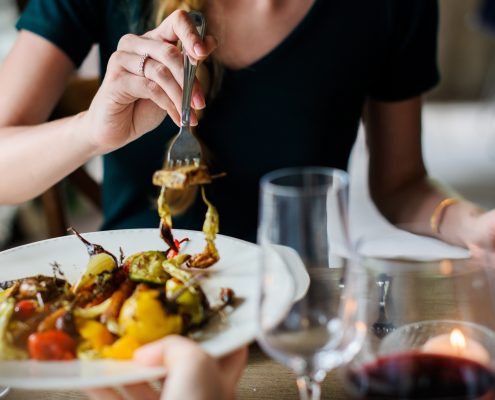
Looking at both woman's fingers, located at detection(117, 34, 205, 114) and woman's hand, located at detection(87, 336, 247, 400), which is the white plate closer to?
woman's hand, located at detection(87, 336, 247, 400)

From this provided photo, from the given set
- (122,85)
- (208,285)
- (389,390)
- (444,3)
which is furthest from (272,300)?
(444,3)

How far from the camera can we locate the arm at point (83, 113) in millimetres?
925

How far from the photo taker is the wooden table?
79cm

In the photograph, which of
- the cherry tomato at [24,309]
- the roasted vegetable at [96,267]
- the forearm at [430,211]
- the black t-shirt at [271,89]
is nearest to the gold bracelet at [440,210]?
the forearm at [430,211]

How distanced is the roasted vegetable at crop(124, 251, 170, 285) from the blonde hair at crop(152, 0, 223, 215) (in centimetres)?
44

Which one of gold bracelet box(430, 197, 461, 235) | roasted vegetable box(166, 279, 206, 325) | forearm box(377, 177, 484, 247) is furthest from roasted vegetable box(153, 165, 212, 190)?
gold bracelet box(430, 197, 461, 235)

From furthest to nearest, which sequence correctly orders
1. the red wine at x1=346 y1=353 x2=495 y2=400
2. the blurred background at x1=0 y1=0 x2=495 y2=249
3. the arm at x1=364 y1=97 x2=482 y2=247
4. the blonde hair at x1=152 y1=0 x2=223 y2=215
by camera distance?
1. the blurred background at x1=0 y1=0 x2=495 y2=249
2. the arm at x1=364 y1=97 x2=482 y2=247
3. the blonde hair at x1=152 y1=0 x2=223 y2=215
4. the red wine at x1=346 y1=353 x2=495 y2=400

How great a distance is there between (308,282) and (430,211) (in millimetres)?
768

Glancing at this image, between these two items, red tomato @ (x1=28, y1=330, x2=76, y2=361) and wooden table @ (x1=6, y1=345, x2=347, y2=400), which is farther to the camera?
wooden table @ (x1=6, y1=345, x2=347, y2=400)

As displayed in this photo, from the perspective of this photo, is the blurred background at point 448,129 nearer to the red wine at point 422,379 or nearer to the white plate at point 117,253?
the white plate at point 117,253

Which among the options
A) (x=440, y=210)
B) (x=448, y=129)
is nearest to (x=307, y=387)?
(x=440, y=210)

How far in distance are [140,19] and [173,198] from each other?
314mm

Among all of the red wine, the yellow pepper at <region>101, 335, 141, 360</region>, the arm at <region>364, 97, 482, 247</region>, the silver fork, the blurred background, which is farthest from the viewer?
the blurred background

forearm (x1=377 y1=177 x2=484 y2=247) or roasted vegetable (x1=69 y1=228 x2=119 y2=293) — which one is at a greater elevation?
roasted vegetable (x1=69 y1=228 x2=119 y2=293)
